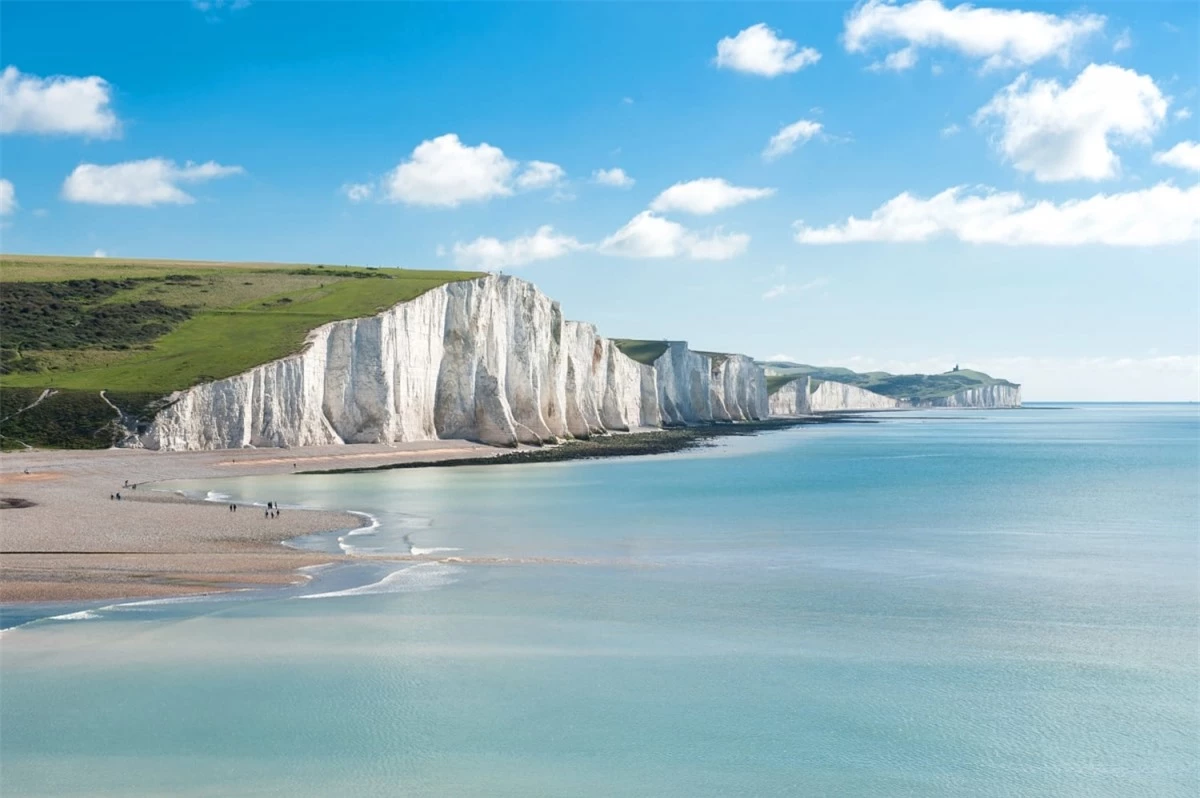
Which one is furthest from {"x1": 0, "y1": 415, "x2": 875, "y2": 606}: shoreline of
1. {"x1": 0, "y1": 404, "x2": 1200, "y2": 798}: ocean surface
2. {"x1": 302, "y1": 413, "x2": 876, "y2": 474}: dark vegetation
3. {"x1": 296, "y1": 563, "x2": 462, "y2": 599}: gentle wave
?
{"x1": 302, "y1": 413, "x2": 876, "y2": 474}: dark vegetation

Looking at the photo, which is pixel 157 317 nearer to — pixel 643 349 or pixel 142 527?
pixel 142 527

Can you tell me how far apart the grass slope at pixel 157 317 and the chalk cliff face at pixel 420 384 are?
1599 mm

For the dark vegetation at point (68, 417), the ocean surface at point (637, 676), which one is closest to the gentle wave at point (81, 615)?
the ocean surface at point (637, 676)

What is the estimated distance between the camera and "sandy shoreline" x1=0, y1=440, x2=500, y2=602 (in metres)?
19.7

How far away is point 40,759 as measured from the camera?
10.9 m

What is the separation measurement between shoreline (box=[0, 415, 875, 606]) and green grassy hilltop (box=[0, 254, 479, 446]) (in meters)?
4.17

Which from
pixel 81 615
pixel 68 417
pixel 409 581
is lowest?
pixel 409 581

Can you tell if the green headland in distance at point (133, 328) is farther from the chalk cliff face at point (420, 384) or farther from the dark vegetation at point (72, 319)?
the chalk cliff face at point (420, 384)

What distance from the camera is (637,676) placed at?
1438cm

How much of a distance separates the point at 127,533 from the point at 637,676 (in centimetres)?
1721

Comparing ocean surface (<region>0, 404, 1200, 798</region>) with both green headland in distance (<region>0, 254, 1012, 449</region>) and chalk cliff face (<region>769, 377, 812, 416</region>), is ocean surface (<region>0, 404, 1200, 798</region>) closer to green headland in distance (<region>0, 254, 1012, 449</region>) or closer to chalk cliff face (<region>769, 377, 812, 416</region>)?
green headland in distance (<region>0, 254, 1012, 449</region>)

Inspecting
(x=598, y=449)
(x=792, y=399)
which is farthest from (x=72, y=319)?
(x=792, y=399)

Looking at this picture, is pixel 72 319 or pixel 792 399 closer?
pixel 72 319

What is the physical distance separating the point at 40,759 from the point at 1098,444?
3806 inches
